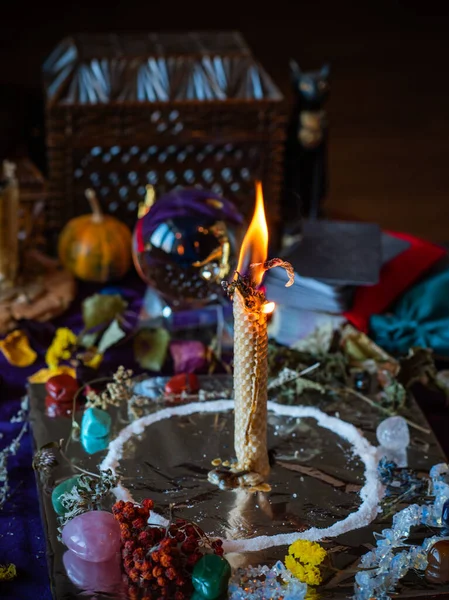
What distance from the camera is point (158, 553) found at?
35.6 inches

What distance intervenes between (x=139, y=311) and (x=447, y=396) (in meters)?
0.56

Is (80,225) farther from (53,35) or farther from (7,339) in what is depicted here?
(53,35)

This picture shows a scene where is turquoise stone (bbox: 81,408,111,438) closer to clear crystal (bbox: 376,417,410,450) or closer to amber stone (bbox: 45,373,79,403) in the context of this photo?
amber stone (bbox: 45,373,79,403)

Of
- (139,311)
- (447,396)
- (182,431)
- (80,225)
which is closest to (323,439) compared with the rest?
(182,431)

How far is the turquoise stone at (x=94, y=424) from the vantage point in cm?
113

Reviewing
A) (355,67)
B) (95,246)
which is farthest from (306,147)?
(355,67)

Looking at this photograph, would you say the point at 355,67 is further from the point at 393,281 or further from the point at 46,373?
the point at 46,373

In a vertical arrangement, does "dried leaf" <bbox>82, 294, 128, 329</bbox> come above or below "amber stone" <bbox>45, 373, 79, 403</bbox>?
below

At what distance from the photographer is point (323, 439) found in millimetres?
1180

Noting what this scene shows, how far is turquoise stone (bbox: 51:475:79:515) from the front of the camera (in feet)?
3.33

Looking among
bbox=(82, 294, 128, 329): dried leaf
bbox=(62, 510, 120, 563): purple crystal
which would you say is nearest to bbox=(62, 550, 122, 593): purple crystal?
bbox=(62, 510, 120, 563): purple crystal

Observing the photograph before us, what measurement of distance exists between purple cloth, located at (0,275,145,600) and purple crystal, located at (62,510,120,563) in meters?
0.10

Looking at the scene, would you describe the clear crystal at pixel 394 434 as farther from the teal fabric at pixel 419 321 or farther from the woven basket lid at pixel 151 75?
the woven basket lid at pixel 151 75

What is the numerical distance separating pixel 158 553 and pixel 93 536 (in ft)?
0.24
